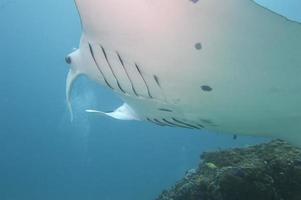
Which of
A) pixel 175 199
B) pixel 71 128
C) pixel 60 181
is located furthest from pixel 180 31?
pixel 71 128

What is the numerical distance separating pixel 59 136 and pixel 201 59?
2650 cm

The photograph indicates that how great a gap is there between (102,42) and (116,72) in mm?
210

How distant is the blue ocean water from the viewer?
23.6m

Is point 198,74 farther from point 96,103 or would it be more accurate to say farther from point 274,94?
point 96,103

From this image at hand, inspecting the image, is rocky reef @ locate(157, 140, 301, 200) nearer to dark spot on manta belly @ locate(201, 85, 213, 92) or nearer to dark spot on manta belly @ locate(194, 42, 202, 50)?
dark spot on manta belly @ locate(201, 85, 213, 92)


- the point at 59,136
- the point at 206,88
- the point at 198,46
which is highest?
the point at 59,136

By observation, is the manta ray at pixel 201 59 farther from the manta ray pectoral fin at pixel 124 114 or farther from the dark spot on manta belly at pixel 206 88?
the manta ray pectoral fin at pixel 124 114

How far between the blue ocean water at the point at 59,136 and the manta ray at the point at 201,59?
64.9 feet

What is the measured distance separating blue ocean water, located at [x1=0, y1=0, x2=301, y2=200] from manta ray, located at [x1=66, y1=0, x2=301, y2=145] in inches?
778

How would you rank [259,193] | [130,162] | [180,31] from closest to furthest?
[180,31] → [259,193] → [130,162]

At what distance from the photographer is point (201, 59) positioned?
2.15 meters

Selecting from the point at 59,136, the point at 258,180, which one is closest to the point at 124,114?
the point at 258,180

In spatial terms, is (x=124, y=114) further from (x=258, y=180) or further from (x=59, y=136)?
(x=59, y=136)

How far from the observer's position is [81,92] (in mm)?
27297
